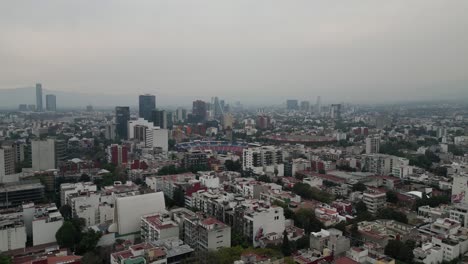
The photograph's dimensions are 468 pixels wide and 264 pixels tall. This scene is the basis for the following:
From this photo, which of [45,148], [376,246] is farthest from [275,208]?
[45,148]

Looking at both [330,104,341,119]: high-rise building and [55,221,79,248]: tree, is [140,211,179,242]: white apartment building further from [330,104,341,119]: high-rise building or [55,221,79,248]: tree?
[330,104,341,119]: high-rise building

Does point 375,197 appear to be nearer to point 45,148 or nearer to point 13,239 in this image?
point 13,239

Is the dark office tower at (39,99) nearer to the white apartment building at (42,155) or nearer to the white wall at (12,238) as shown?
the white apartment building at (42,155)

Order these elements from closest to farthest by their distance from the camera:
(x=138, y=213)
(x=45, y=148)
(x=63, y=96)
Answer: (x=138, y=213) < (x=45, y=148) < (x=63, y=96)

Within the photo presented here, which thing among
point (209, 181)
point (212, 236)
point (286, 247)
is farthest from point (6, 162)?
point (286, 247)

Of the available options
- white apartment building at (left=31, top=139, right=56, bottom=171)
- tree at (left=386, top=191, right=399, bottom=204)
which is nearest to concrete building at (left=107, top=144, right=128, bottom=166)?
white apartment building at (left=31, top=139, right=56, bottom=171)
